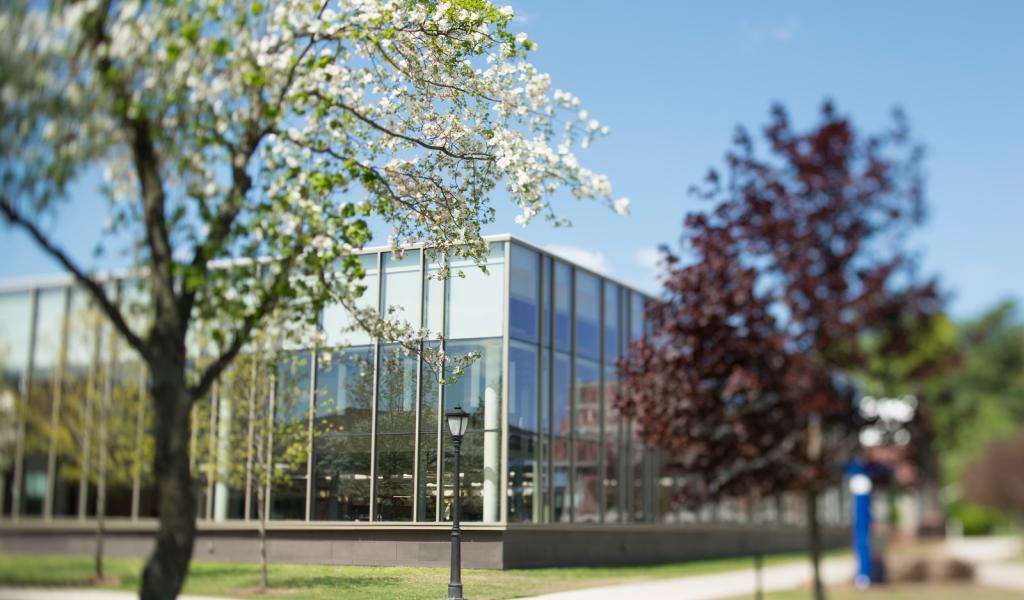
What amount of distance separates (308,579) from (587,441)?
9501 mm

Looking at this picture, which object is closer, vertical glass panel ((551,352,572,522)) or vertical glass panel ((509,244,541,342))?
vertical glass panel ((509,244,541,342))

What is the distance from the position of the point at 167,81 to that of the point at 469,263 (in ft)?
19.4

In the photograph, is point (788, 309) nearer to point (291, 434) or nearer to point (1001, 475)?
point (291, 434)

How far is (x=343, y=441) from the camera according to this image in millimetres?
14312

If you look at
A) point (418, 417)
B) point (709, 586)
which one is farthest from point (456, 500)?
point (709, 586)

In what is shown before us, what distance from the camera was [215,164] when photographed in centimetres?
1063

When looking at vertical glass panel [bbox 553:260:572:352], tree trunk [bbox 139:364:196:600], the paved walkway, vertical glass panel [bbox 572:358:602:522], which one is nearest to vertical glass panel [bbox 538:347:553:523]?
vertical glass panel [bbox 553:260:572:352]

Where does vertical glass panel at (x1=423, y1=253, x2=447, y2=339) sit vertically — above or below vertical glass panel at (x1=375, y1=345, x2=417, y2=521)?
above

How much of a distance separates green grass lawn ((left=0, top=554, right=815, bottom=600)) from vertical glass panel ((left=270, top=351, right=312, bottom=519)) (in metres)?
0.94

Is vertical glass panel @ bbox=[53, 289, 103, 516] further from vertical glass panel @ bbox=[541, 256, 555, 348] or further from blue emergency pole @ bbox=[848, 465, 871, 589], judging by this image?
blue emergency pole @ bbox=[848, 465, 871, 589]

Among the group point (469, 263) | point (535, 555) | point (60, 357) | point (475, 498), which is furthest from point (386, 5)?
point (535, 555)

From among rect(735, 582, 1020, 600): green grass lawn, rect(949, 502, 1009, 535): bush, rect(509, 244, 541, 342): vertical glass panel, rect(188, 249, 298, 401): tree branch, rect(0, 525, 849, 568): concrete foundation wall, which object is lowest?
rect(949, 502, 1009, 535): bush

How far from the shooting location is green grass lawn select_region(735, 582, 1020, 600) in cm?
2025

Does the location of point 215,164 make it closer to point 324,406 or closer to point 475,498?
point 324,406
